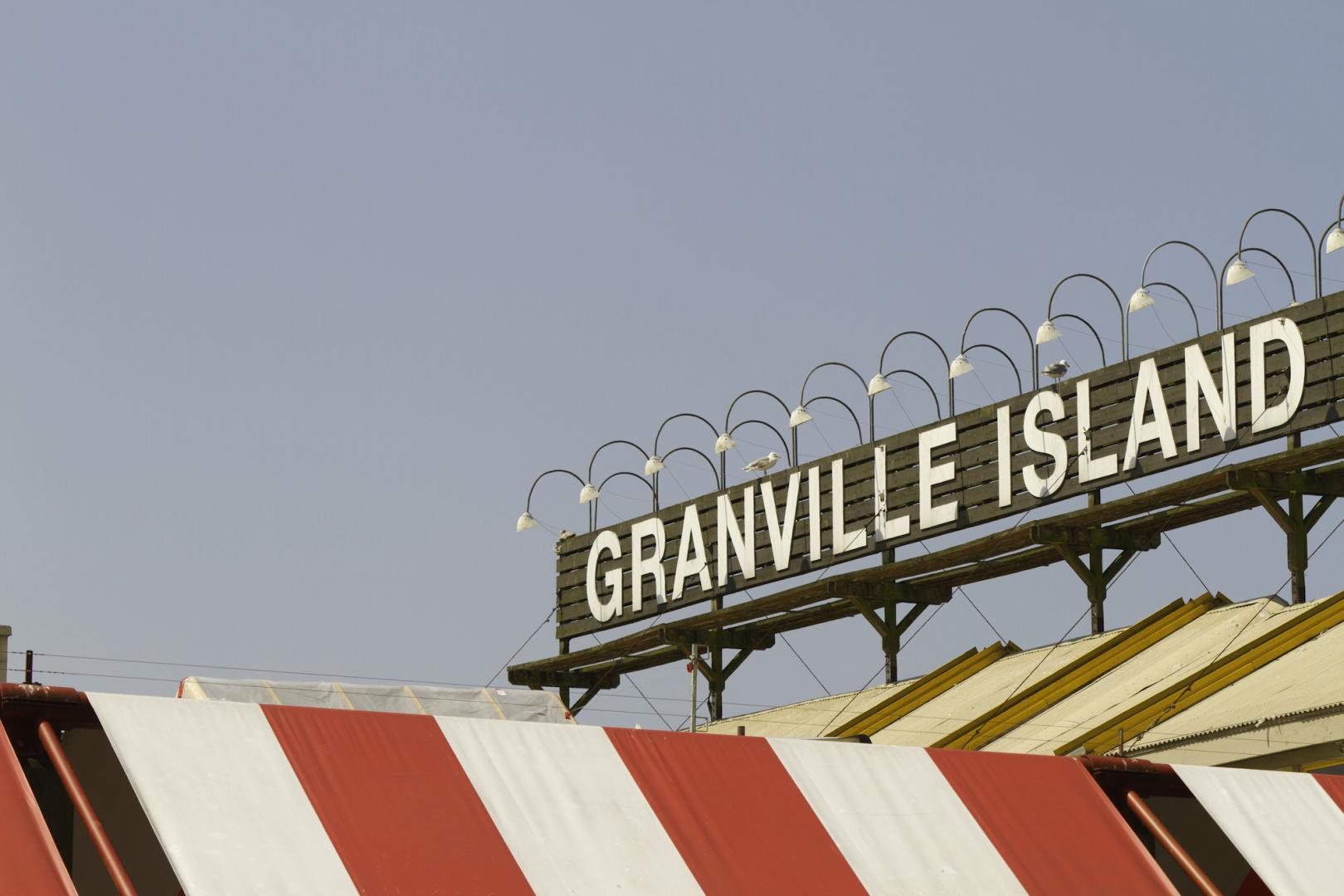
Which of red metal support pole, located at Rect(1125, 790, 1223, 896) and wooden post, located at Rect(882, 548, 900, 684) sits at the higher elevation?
wooden post, located at Rect(882, 548, 900, 684)

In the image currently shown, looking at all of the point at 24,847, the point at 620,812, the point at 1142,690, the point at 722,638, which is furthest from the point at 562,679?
the point at 24,847

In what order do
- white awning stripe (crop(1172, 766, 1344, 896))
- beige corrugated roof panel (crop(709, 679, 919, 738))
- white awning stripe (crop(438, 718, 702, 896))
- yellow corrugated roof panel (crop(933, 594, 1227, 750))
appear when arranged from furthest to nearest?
beige corrugated roof panel (crop(709, 679, 919, 738)) → yellow corrugated roof panel (crop(933, 594, 1227, 750)) → white awning stripe (crop(1172, 766, 1344, 896)) → white awning stripe (crop(438, 718, 702, 896))

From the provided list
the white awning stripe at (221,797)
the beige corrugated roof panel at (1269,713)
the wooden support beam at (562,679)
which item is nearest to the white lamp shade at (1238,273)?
the beige corrugated roof panel at (1269,713)

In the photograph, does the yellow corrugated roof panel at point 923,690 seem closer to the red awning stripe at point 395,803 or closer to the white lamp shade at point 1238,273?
the white lamp shade at point 1238,273

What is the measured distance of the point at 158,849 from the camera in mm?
5320

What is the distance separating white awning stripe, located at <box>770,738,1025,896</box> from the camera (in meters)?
5.81

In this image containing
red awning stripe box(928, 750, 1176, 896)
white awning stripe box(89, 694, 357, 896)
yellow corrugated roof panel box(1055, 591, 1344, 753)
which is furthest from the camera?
yellow corrugated roof panel box(1055, 591, 1344, 753)

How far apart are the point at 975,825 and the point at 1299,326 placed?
15.5 meters

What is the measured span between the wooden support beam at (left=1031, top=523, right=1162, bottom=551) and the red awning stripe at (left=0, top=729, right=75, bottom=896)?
19140mm

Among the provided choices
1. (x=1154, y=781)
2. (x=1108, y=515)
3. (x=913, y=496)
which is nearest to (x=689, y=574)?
(x=913, y=496)

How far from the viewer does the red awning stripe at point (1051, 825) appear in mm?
6078

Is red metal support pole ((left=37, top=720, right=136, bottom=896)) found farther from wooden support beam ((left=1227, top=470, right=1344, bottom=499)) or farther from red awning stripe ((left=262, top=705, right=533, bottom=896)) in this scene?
wooden support beam ((left=1227, top=470, right=1344, bottom=499))

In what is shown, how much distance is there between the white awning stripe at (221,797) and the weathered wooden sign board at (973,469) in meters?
16.8

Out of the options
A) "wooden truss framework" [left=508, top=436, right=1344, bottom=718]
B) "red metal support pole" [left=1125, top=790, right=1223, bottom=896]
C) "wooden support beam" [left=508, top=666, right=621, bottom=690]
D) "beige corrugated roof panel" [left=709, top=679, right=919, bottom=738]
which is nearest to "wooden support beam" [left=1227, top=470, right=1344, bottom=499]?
"wooden truss framework" [left=508, top=436, right=1344, bottom=718]
